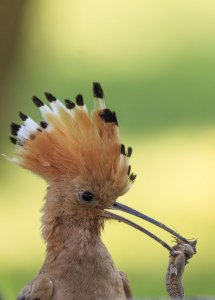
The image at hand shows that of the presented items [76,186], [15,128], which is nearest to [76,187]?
[76,186]

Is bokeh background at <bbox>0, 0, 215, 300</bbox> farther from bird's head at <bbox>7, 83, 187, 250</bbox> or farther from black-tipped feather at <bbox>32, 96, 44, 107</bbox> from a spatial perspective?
black-tipped feather at <bbox>32, 96, 44, 107</bbox>

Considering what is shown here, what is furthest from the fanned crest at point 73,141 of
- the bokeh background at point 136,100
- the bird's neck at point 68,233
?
the bokeh background at point 136,100

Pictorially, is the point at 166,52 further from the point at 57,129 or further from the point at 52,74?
the point at 57,129

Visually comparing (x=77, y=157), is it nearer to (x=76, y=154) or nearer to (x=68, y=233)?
(x=76, y=154)

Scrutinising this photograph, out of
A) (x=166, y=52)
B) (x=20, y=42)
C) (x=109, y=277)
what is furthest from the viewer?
(x=20, y=42)

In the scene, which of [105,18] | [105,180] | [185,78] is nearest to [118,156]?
[105,180]

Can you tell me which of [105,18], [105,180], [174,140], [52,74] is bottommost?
[105,180]
